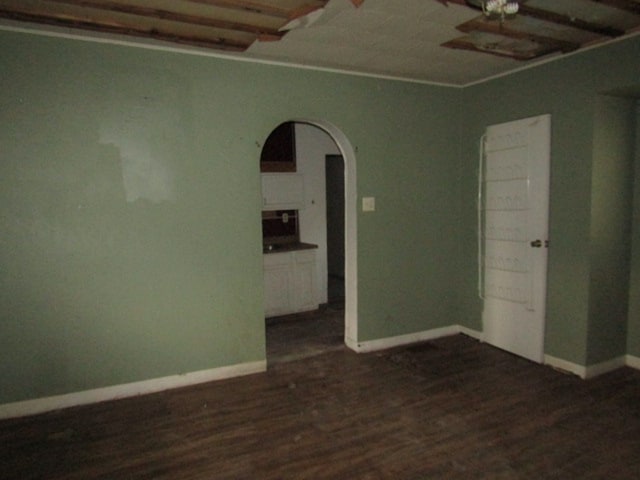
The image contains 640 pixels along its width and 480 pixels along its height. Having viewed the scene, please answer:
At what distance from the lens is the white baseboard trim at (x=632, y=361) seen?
349cm

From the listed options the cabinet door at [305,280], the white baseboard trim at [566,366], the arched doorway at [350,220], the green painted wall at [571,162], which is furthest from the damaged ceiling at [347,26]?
the white baseboard trim at [566,366]

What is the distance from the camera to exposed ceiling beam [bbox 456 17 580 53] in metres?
2.70

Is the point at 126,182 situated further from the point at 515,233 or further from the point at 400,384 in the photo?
the point at 515,233

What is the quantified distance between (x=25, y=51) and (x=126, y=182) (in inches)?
39.3

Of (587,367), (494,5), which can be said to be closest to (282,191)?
(494,5)

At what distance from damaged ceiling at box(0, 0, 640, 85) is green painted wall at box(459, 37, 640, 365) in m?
0.15

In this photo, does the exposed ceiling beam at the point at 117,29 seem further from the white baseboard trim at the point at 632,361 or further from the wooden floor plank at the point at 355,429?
the white baseboard trim at the point at 632,361

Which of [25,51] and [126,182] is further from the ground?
[25,51]

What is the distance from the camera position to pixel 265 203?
523 cm

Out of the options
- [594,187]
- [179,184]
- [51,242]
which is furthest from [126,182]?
[594,187]

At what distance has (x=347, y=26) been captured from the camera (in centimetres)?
270

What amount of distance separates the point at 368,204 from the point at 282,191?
5.68ft

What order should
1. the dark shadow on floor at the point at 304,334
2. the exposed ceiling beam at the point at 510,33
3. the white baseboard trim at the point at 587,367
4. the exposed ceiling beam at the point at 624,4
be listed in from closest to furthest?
the exposed ceiling beam at the point at 624,4
the exposed ceiling beam at the point at 510,33
the white baseboard trim at the point at 587,367
the dark shadow on floor at the point at 304,334

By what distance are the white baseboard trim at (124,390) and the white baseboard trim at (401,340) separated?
0.96 m
